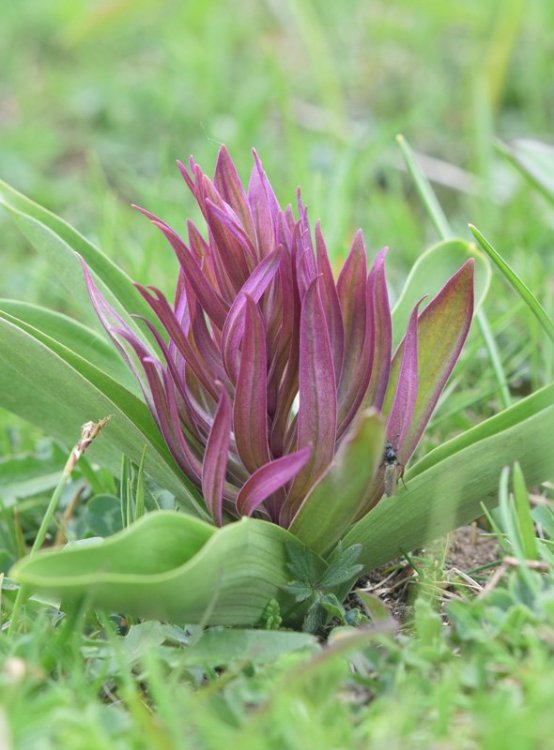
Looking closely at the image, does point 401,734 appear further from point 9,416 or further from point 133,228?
point 133,228

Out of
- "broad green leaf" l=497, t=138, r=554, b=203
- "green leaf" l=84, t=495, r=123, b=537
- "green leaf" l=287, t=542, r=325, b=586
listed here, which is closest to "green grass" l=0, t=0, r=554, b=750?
"green leaf" l=84, t=495, r=123, b=537

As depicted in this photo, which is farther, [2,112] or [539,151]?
[2,112]

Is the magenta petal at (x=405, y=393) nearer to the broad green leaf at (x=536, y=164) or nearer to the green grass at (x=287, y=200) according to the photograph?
the green grass at (x=287, y=200)

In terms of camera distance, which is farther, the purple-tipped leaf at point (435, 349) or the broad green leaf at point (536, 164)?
the broad green leaf at point (536, 164)

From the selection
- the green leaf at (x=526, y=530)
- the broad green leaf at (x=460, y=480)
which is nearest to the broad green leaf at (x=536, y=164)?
the broad green leaf at (x=460, y=480)

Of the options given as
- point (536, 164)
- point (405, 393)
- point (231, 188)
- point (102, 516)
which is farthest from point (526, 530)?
point (536, 164)

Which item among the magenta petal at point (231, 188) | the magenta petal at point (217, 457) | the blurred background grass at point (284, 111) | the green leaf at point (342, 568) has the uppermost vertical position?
the blurred background grass at point (284, 111)

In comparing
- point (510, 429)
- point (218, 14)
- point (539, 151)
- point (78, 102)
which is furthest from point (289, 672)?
point (218, 14)
